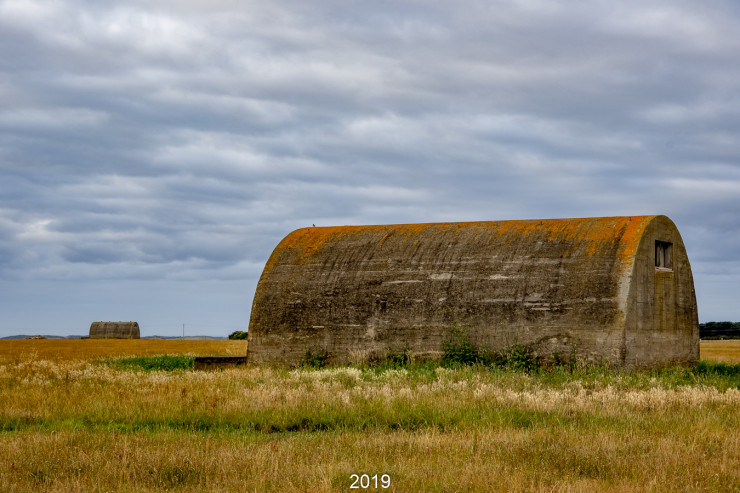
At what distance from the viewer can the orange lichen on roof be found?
20.8 m

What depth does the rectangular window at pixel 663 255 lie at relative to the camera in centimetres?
2182

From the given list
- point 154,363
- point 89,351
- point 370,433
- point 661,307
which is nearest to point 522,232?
point 661,307

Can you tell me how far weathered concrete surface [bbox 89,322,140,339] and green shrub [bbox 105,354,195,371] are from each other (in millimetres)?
40382

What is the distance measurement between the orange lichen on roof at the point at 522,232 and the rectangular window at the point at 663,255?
1089 mm

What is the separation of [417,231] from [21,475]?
58.1 feet

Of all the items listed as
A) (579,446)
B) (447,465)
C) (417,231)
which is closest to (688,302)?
(417,231)

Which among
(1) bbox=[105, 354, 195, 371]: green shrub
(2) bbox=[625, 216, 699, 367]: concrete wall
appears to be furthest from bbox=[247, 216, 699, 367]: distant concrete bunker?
(1) bbox=[105, 354, 195, 371]: green shrub

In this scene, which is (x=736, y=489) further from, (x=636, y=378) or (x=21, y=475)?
(x=636, y=378)

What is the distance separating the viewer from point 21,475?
815 cm

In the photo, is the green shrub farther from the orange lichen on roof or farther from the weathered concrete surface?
the weathered concrete surface

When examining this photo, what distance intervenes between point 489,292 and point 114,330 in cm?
5294

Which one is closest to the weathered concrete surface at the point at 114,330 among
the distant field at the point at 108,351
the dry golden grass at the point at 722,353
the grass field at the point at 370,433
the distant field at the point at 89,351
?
the distant field at the point at 108,351

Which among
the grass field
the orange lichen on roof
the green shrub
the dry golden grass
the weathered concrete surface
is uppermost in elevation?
the orange lichen on roof

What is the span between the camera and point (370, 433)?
36.1 feet
